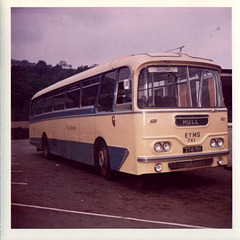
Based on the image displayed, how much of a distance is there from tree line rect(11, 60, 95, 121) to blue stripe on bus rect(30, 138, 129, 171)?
172 cm

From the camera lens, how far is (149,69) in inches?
282

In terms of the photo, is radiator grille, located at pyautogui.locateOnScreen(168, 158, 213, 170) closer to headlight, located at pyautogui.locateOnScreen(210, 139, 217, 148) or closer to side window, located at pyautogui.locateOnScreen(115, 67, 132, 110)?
headlight, located at pyautogui.locateOnScreen(210, 139, 217, 148)

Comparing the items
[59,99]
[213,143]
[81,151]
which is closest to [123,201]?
[213,143]

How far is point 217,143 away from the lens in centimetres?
749

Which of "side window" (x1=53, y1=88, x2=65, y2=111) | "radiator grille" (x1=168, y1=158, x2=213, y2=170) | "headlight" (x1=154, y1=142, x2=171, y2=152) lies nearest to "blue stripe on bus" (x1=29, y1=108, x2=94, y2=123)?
"side window" (x1=53, y1=88, x2=65, y2=111)

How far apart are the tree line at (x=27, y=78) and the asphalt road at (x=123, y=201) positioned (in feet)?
2.53

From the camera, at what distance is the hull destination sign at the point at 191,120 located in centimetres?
708

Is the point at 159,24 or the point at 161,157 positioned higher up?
the point at 159,24

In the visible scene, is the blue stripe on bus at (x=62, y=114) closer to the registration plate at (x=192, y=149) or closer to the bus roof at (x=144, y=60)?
the bus roof at (x=144, y=60)

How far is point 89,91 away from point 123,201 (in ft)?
10.3

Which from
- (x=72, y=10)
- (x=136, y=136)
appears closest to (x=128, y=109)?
(x=136, y=136)

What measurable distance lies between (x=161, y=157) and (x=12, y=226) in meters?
2.83

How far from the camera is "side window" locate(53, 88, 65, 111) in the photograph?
10754mm
